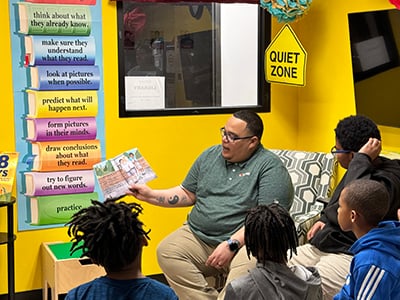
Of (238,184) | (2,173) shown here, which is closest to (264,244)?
(238,184)

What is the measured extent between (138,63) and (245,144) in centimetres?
115

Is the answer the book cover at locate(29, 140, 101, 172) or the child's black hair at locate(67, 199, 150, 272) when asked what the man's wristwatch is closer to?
the child's black hair at locate(67, 199, 150, 272)

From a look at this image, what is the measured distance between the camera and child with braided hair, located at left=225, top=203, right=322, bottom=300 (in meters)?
2.09

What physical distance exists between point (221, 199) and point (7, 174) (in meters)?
1.23

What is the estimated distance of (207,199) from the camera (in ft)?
10.9

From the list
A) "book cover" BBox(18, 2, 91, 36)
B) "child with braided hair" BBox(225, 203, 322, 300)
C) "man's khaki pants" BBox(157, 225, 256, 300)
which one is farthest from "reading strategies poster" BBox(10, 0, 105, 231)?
"child with braided hair" BBox(225, 203, 322, 300)

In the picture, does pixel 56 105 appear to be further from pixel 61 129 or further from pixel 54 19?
pixel 54 19

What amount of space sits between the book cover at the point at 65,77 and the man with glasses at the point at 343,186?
5.24ft

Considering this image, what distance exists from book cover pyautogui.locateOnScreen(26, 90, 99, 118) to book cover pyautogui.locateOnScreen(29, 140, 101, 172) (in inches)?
6.6

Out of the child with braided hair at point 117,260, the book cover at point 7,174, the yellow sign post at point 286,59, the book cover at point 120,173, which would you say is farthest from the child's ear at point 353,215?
the book cover at point 7,174

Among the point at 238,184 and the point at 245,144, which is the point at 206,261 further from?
the point at 245,144

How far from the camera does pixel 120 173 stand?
3275 mm

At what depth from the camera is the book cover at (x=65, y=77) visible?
3.76 metres

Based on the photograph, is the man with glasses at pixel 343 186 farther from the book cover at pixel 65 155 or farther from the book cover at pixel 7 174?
the book cover at pixel 7 174
